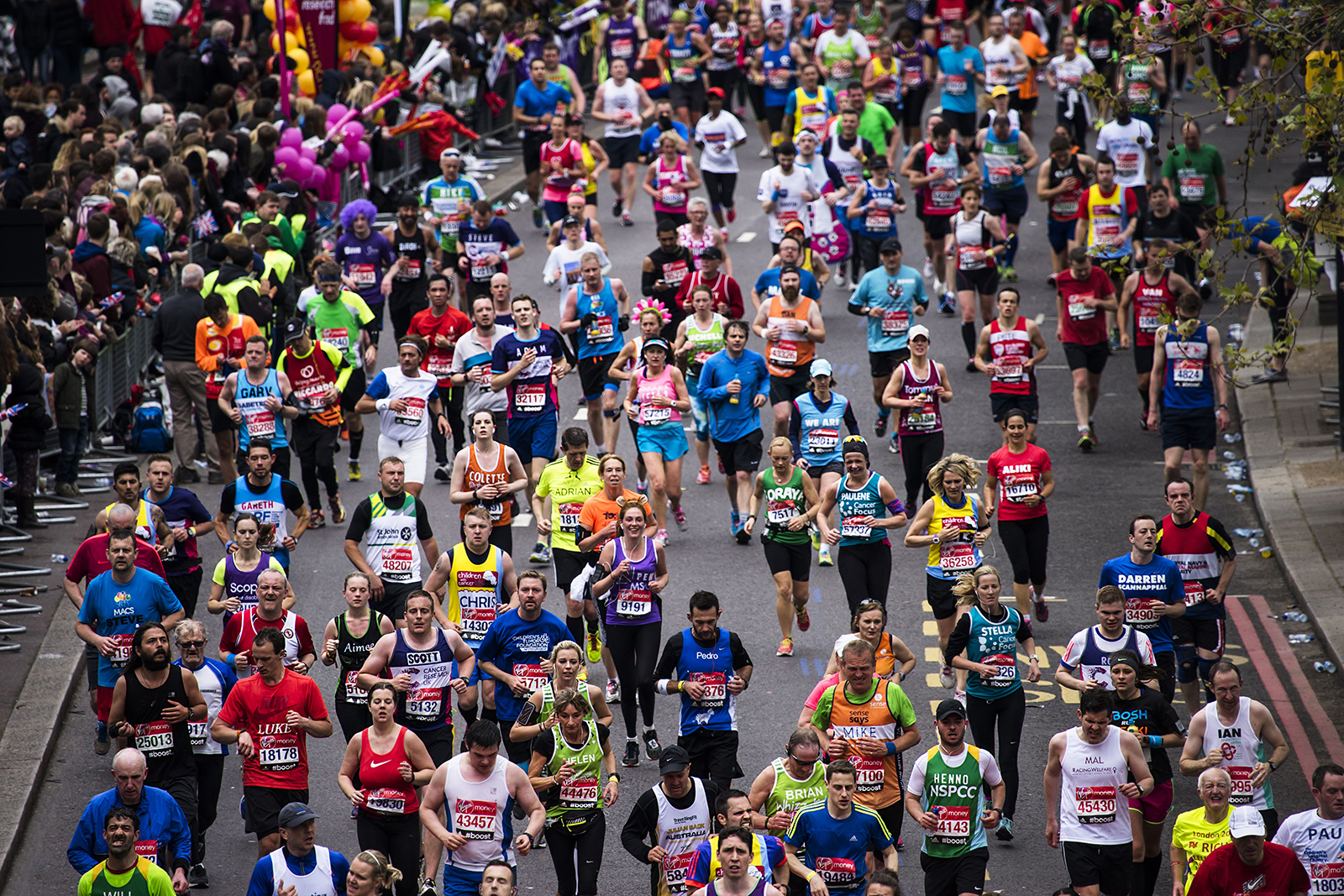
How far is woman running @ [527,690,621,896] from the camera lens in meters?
11.0

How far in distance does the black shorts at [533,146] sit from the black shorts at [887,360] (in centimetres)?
886

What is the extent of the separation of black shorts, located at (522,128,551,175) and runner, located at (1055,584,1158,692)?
51.1ft

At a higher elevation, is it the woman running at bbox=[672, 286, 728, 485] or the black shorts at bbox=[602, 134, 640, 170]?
the black shorts at bbox=[602, 134, 640, 170]

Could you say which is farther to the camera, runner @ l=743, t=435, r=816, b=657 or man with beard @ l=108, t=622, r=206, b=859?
runner @ l=743, t=435, r=816, b=657

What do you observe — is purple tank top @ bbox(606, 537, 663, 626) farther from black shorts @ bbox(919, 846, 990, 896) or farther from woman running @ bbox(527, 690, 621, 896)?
black shorts @ bbox(919, 846, 990, 896)

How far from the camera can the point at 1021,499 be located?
15.0 meters

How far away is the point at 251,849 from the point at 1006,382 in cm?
865

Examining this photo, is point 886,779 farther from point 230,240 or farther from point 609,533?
point 230,240

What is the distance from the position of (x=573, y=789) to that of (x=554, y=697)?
0.76 metres

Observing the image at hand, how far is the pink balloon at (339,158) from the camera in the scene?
950 inches

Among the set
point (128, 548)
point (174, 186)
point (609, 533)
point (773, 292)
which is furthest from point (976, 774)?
point (174, 186)

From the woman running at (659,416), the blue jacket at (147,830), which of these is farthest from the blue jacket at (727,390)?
the blue jacket at (147,830)

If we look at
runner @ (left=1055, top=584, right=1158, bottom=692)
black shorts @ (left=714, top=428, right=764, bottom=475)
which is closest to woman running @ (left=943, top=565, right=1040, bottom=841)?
runner @ (left=1055, top=584, right=1158, bottom=692)

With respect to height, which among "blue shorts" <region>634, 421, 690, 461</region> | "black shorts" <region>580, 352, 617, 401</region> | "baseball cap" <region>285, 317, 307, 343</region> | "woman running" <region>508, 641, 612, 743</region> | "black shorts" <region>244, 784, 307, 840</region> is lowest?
"black shorts" <region>244, 784, 307, 840</region>
